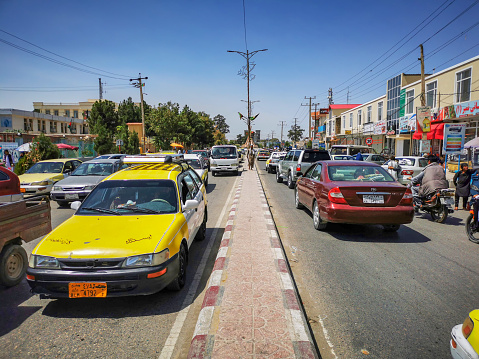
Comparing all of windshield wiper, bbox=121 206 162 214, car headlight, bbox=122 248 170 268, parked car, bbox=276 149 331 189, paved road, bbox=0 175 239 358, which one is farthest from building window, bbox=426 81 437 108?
car headlight, bbox=122 248 170 268

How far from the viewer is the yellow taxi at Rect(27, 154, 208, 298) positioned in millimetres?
3914

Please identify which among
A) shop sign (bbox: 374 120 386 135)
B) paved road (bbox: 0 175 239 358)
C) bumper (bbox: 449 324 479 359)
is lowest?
paved road (bbox: 0 175 239 358)

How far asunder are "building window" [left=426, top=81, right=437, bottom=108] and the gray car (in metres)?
25.6

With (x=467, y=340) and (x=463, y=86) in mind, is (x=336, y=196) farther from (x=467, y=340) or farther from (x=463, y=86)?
(x=463, y=86)

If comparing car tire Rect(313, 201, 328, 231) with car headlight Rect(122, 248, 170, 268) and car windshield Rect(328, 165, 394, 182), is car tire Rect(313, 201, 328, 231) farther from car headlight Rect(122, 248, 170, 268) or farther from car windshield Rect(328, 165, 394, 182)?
car headlight Rect(122, 248, 170, 268)

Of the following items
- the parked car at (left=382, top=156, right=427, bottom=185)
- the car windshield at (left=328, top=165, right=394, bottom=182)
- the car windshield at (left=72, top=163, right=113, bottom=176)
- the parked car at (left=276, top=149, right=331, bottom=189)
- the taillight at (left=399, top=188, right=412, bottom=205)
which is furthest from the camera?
the parked car at (left=382, top=156, right=427, bottom=185)

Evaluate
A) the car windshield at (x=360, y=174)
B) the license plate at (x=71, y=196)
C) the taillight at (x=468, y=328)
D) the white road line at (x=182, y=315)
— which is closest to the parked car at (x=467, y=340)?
the taillight at (x=468, y=328)

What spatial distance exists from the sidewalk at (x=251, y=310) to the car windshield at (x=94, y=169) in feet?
25.9

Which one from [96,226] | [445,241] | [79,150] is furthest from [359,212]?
[79,150]

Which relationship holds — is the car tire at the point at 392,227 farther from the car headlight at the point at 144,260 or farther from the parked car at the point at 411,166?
the parked car at the point at 411,166

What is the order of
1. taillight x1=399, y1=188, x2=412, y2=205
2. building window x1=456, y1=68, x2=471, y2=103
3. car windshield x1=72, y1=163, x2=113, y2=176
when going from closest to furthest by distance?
taillight x1=399, y1=188, x2=412, y2=205 < car windshield x1=72, y1=163, x2=113, y2=176 < building window x1=456, y1=68, x2=471, y2=103

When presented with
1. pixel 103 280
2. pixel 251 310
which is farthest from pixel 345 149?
pixel 103 280

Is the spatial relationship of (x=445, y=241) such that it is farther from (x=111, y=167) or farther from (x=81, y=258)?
(x=111, y=167)

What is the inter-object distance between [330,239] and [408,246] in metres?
1.48
